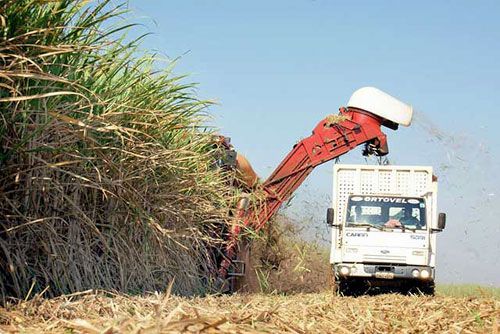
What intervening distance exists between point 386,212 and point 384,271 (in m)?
1.20

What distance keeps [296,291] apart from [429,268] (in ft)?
9.36

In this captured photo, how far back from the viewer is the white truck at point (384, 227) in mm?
18406

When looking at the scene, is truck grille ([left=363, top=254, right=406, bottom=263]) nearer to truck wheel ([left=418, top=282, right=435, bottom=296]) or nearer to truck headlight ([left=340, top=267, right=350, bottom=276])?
truck headlight ([left=340, top=267, right=350, bottom=276])

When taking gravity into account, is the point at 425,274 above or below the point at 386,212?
below

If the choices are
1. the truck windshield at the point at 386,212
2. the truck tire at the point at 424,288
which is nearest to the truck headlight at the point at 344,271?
the truck windshield at the point at 386,212

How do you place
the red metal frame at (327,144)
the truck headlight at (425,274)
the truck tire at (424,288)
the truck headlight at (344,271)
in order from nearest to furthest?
the red metal frame at (327,144), the truck headlight at (425,274), the truck headlight at (344,271), the truck tire at (424,288)

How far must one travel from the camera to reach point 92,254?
836 centimetres

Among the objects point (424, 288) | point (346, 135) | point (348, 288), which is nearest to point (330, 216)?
point (346, 135)

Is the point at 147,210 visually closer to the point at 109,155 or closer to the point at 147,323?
the point at 109,155

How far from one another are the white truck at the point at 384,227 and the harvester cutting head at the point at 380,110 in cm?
125

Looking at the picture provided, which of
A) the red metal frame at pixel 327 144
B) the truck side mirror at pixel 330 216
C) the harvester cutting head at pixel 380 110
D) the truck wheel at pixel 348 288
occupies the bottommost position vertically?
the truck wheel at pixel 348 288

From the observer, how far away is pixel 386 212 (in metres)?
18.8

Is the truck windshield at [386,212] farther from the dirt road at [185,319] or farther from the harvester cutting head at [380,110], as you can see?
the dirt road at [185,319]

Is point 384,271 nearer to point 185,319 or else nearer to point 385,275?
point 385,275
